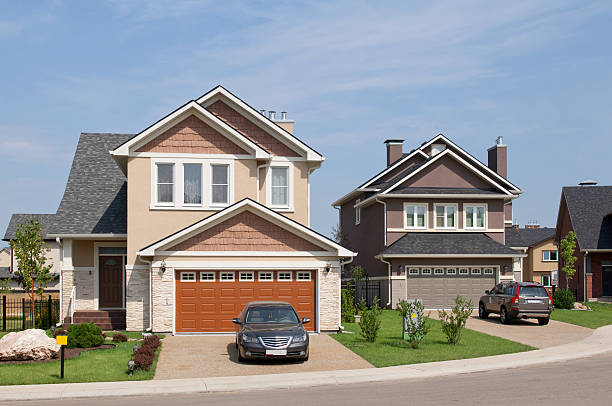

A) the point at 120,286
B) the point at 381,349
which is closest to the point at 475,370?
the point at 381,349

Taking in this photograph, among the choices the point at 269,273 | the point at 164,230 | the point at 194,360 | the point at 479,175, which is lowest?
the point at 194,360

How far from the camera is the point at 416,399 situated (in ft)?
43.2

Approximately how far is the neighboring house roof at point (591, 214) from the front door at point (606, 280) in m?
1.63

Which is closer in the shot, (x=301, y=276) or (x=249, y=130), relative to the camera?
(x=301, y=276)

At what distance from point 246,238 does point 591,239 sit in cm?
2869

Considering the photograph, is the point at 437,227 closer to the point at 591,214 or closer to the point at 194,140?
the point at 591,214

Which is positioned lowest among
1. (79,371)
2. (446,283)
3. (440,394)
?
(79,371)

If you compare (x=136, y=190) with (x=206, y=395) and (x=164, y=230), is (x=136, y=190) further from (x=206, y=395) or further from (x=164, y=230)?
(x=206, y=395)

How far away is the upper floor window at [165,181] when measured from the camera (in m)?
26.2

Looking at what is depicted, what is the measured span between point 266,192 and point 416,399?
15.8 meters

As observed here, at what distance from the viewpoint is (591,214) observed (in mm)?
46781

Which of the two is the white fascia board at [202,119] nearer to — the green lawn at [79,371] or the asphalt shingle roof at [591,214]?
the green lawn at [79,371]

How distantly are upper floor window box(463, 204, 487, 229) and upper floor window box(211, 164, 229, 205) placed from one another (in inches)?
636

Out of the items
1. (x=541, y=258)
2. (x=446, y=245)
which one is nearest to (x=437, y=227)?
(x=446, y=245)
